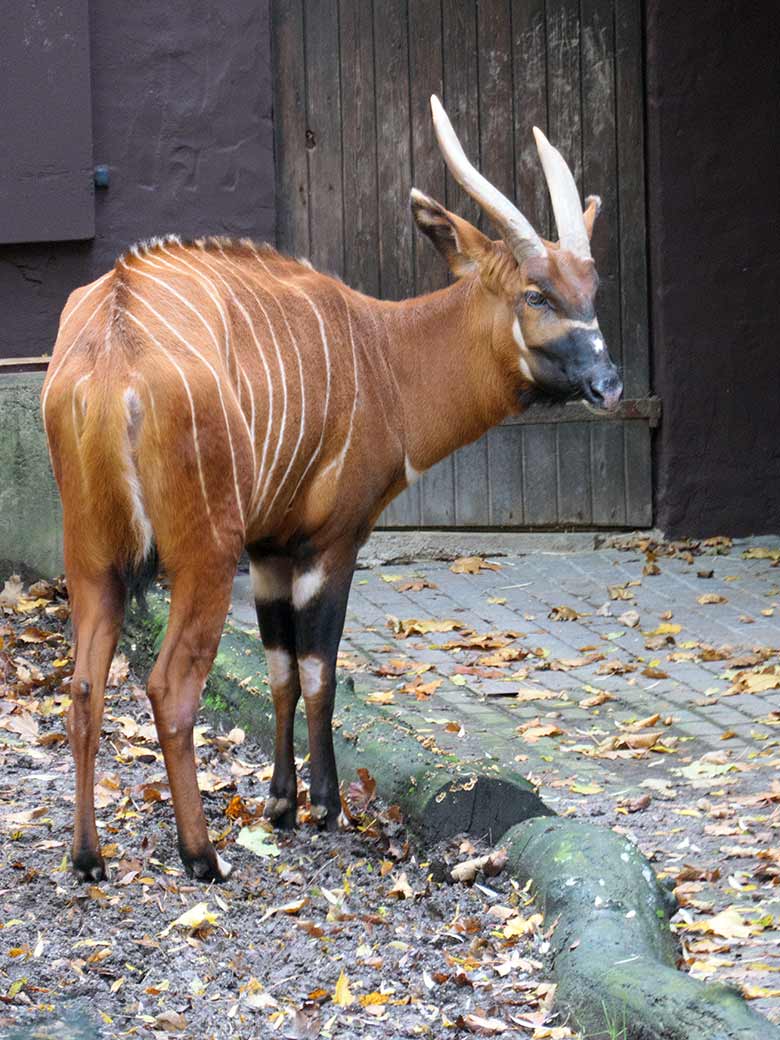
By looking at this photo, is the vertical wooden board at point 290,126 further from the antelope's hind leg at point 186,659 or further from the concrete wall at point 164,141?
the antelope's hind leg at point 186,659

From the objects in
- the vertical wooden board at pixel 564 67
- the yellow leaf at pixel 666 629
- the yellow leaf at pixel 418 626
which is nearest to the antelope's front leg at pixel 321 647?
the yellow leaf at pixel 418 626

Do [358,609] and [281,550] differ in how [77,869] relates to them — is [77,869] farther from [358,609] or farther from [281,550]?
[358,609]

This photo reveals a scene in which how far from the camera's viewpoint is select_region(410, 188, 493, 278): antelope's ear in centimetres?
527

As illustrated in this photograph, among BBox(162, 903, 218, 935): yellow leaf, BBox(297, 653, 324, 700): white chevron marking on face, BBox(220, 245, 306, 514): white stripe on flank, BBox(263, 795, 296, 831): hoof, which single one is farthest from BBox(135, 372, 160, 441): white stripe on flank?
BBox(263, 795, 296, 831): hoof

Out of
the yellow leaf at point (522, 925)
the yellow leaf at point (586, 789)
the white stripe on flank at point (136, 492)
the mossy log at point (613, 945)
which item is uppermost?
the white stripe on flank at point (136, 492)

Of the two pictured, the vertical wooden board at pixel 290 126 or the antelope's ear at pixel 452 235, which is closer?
the antelope's ear at pixel 452 235

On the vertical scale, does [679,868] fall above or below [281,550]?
below

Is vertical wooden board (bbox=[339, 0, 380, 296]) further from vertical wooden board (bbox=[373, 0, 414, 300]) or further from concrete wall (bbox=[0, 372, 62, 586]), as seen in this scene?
concrete wall (bbox=[0, 372, 62, 586])

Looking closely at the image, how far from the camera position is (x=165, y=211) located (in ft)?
28.6

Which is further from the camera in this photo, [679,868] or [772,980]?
[679,868]

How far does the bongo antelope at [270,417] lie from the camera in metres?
4.25

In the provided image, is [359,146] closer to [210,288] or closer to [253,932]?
[210,288]

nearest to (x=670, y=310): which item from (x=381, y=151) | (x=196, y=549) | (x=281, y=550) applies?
(x=381, y=151)

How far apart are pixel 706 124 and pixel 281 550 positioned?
4972 mm
